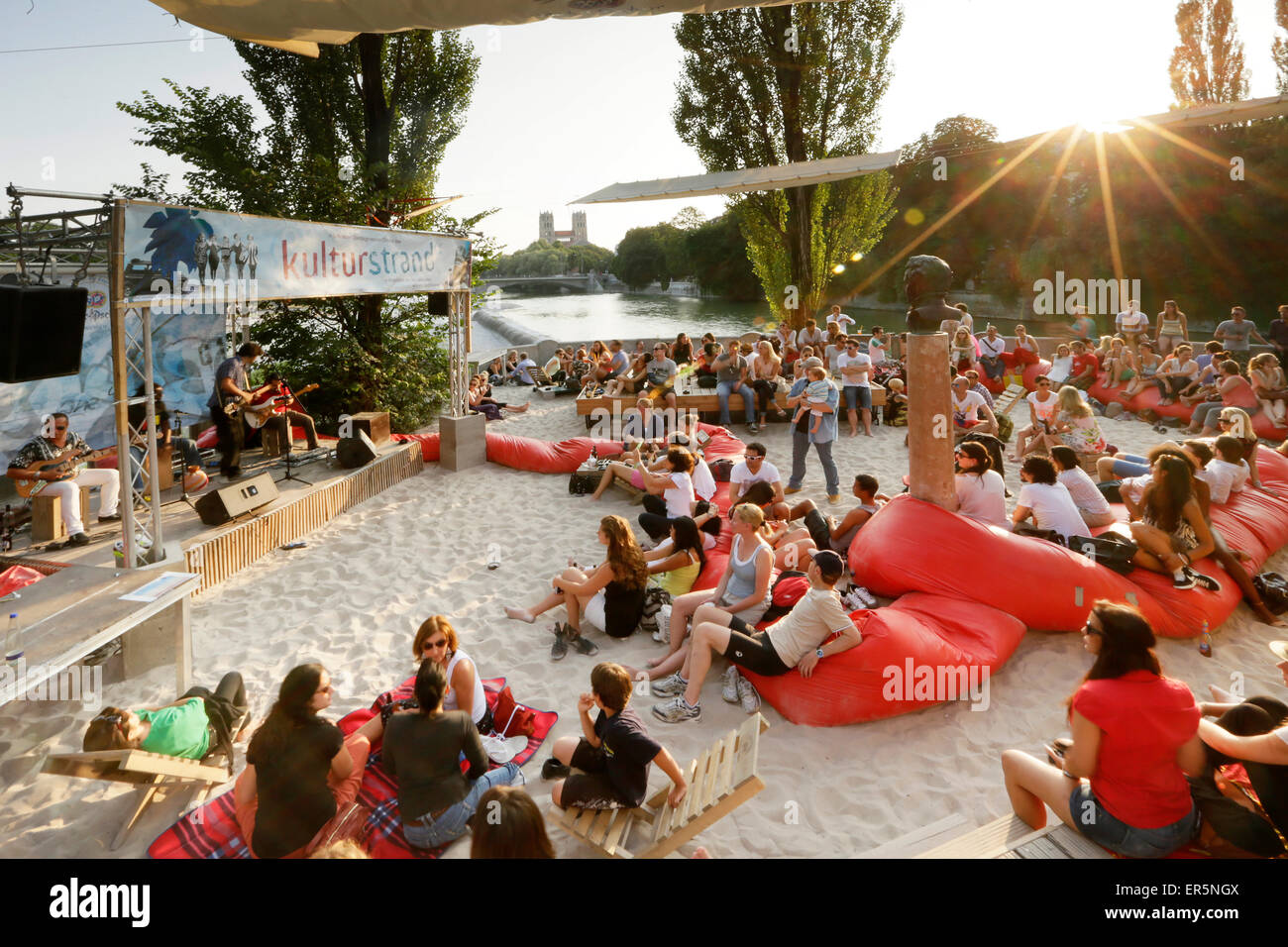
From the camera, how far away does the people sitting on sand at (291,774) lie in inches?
118

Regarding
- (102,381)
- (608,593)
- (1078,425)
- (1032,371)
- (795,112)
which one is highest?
(795,112)

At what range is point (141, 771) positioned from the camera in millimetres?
3258

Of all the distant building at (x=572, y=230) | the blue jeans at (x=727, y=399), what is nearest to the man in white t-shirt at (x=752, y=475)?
the blue jeans at (x=727, y=399)

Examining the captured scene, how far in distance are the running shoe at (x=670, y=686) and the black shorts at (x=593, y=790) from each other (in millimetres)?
1239

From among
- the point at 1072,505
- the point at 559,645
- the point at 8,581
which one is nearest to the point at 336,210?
the point at 8,581

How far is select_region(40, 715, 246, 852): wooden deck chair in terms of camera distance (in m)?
3.23

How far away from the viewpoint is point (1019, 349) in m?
13.2

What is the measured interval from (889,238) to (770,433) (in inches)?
1516

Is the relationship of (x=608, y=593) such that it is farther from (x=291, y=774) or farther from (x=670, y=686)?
(x=291, y=774)

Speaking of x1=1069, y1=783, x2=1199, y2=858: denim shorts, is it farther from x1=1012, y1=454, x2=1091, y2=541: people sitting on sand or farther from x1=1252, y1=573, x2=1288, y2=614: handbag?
x1=1252, y1=573, x2=1288, y2=614: handbag

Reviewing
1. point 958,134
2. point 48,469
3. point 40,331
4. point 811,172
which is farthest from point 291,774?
point 958,134

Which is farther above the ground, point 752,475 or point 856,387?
point 856,387

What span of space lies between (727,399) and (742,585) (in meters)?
7.19

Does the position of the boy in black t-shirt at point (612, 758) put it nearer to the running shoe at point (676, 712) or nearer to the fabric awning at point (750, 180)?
the running shoe at point (676, 712)
